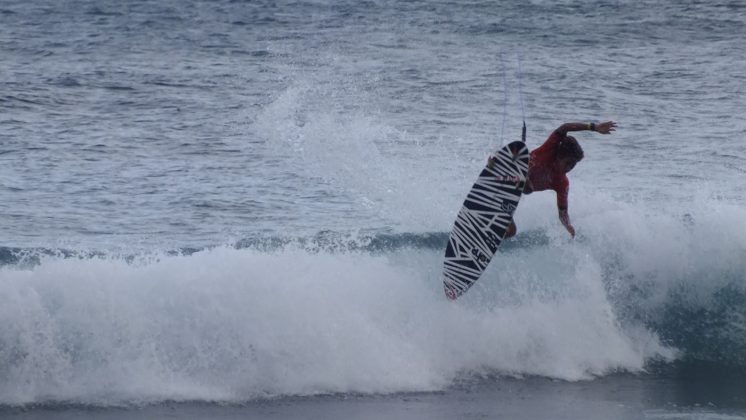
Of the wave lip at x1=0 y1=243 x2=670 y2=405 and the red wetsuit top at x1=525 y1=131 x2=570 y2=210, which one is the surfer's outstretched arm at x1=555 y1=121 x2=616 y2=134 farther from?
the wave lip at x1=0 y1=243 x2=670 y2=405

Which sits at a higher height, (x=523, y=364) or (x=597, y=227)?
(x=597, y=227)

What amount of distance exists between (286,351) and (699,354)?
13.6ft

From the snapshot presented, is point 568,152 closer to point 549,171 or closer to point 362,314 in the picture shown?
point 549,171

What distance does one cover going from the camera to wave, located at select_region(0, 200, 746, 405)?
949 cm

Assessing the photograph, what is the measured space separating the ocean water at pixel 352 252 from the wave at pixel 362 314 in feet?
0.08

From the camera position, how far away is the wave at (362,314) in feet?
31.1

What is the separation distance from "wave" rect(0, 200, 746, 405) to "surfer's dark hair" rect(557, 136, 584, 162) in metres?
1.93

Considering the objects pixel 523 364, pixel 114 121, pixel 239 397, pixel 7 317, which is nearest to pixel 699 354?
pixel 523 364

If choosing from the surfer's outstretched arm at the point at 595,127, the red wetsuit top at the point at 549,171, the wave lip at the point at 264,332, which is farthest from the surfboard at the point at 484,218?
the surfer's outstretched arm at the point at 595,127

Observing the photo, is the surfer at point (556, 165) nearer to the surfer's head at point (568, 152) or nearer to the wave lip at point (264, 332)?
the surfer's head at point (568, 152)

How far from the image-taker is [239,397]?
9312 millimetres

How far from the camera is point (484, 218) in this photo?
10055mm

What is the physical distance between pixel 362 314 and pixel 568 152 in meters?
2.44

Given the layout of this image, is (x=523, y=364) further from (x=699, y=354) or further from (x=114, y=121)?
(x=114, y=121)
